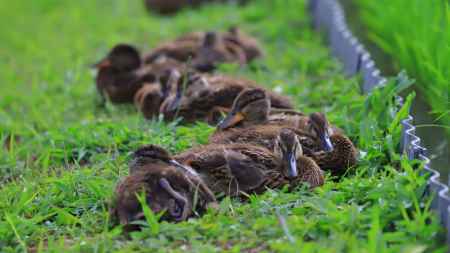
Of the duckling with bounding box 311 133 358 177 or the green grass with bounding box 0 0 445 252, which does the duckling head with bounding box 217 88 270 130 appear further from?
the duckling with bounding box 311 133 358 177

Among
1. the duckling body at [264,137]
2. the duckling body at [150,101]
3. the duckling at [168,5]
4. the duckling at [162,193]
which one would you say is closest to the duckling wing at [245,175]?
the duckling at [162,193]

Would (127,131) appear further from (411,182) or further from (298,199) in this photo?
(411,182)

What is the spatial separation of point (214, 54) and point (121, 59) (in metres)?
1.02

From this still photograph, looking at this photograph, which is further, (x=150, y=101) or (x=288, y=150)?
(x=150, y=101)

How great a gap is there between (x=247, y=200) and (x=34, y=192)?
4.66ft

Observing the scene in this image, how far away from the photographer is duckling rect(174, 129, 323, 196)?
507 centimetres

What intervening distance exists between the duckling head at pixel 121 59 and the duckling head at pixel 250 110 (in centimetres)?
276

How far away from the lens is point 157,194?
15.3 feet

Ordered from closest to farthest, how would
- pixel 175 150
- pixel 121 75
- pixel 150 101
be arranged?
pixel 175 150, pixel 150 101, pixel 121 75

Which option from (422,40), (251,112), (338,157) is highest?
(422,40)

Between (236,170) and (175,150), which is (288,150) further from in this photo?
(175,150)

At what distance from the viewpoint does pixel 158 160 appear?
4930 millimetres

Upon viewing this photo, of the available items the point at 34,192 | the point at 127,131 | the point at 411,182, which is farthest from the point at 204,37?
the point at 411,182

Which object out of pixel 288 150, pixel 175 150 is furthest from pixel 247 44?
pixel 288 150
